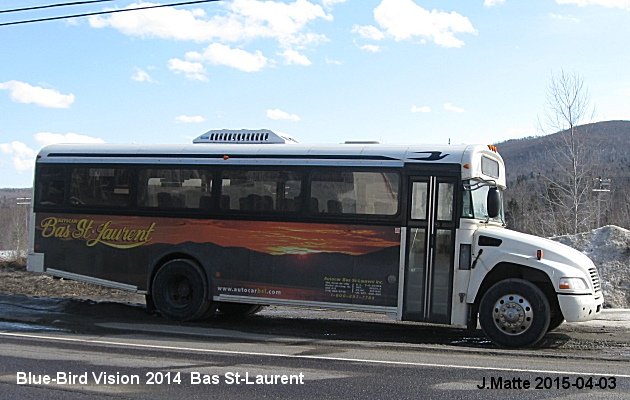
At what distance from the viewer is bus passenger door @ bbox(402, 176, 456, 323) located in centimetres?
1151

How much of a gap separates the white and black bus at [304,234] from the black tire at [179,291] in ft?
0.08

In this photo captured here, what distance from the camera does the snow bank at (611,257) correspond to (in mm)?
18156

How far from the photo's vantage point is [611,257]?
19.7 m

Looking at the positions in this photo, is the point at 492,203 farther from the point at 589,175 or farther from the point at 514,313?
the point at 589,175

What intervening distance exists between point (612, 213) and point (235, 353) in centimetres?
5411

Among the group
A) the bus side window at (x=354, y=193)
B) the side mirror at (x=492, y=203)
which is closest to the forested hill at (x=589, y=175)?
the side mirror at (x=492, y=203)

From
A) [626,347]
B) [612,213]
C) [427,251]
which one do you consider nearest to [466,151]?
[427,251]

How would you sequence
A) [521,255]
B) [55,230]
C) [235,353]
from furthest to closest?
[55,230]
[521,255]
[235,353]

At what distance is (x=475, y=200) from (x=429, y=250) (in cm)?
108

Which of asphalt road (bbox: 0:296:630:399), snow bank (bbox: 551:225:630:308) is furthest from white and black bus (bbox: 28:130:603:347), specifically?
snow bank (bbox: 551:225:630:308)

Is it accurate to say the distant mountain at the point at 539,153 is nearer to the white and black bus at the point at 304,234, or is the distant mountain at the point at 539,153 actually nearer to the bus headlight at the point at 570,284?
the white and black bus at the point at 304,234

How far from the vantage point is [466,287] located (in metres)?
11.4

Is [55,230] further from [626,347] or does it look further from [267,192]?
[626,347]

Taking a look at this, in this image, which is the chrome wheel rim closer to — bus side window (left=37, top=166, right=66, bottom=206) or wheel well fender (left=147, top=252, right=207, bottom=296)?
wheel well fender (left=147, top=252, right=207, bottom=296)
